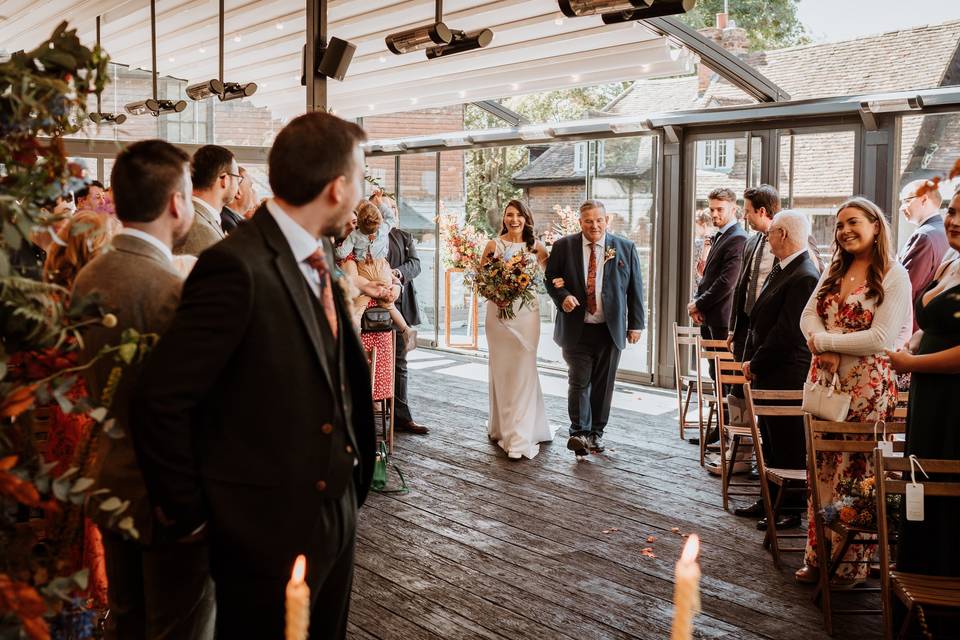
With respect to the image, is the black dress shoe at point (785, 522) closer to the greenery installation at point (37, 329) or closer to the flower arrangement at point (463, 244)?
the flower arrangement at point (463, 244)

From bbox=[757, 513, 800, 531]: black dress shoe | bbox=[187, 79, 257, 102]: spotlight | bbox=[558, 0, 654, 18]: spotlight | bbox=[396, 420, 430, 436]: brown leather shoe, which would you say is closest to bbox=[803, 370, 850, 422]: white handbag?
bbox=[757, 513, 800, 531]: black dress shoe

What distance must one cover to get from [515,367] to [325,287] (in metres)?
5.09

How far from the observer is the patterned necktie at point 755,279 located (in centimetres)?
597

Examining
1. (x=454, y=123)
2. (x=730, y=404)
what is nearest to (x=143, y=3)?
(x=454, y=123)

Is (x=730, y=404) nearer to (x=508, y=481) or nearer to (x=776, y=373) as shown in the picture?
(x=776, y=373)

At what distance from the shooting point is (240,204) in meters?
4.66

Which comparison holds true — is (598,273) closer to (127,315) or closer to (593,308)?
(593,308)

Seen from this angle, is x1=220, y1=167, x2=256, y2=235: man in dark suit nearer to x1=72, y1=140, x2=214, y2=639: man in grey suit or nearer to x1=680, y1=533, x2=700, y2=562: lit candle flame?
Answer: x1=72, y1=140, x2=214, y2=639: man in grey suit

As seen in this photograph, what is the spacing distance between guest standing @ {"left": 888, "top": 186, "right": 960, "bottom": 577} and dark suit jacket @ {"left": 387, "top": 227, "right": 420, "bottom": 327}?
460 cm

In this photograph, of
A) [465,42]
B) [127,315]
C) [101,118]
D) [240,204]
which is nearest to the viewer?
[127,315]

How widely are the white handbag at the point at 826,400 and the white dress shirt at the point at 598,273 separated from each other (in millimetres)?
2584

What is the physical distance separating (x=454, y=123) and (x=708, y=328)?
7.95 m

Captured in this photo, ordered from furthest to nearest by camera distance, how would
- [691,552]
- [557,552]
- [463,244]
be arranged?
[463,244] → [557,552] → [691,552]

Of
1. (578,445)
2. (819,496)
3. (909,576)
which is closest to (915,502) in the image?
(909,576)
